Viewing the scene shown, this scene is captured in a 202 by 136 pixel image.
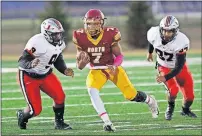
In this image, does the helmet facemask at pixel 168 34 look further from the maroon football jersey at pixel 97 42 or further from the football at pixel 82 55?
the football at pixel 82 55

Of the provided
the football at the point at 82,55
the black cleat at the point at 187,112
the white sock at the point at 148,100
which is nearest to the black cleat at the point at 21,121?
the football at the point at 82,55

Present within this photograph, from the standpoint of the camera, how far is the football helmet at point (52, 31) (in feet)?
25.2

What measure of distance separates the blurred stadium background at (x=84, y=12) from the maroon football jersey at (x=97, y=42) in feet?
52.7

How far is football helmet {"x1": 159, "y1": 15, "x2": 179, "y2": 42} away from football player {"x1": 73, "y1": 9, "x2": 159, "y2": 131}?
659mm

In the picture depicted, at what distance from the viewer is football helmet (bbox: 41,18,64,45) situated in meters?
7.67

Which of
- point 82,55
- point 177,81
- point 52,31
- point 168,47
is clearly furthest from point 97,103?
point 177,81

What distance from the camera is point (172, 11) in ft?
90.2

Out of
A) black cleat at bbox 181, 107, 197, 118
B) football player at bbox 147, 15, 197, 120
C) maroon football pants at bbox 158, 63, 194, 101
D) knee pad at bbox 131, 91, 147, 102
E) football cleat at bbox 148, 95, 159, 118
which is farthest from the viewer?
black cleat at bbox 181, 107, 197, 118

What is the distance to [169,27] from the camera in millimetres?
8117

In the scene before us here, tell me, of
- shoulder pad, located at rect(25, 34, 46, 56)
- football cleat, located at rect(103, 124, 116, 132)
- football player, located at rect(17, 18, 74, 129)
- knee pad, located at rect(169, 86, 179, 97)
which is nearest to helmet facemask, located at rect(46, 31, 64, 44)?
football player, located at rect(17, 18, 74, 129)

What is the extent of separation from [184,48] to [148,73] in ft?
18.6

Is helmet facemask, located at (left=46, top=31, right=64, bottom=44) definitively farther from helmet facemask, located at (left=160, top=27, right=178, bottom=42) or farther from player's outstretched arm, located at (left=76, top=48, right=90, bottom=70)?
helmet facemask, located at (left=160, top=27, right=178, bottom=42)

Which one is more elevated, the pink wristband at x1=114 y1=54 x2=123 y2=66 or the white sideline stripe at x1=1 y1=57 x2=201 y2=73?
the pink wristband at x1=114 y1=54 x2=123 y2=66

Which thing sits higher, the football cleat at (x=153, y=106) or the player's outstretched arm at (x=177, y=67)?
the player's outstretched arm at (x=177, y=67)
